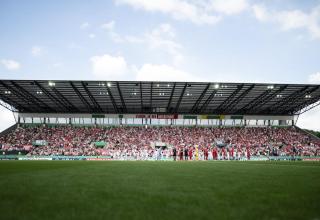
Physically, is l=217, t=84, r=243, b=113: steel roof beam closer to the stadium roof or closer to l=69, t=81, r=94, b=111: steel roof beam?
the stadium roof

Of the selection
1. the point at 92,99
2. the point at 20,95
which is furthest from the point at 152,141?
the point at 20,95

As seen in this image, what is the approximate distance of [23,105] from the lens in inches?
2244

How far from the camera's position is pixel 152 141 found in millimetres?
53406

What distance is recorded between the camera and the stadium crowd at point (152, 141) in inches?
1881

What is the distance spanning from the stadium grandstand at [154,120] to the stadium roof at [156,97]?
0.50ft

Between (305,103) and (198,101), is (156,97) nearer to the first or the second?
(198,101)

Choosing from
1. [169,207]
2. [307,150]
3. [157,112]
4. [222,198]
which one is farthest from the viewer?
[157,112]

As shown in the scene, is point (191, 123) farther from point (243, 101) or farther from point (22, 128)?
point (22, 128)

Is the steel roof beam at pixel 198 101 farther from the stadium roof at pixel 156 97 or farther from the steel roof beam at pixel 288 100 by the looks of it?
the steel roof beam at pixel 288 100

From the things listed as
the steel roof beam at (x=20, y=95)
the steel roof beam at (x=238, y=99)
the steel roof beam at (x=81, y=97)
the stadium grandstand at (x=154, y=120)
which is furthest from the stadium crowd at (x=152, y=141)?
the steel roof beam at (x=20, y=95)

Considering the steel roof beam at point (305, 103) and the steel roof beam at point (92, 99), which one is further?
the steel roof beam at point (305, 103)

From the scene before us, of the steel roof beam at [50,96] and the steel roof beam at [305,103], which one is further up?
the steel roof beam at [50,96]

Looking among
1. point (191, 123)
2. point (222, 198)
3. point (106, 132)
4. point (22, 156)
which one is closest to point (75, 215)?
point (222, 198)

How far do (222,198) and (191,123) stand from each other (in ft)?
183
